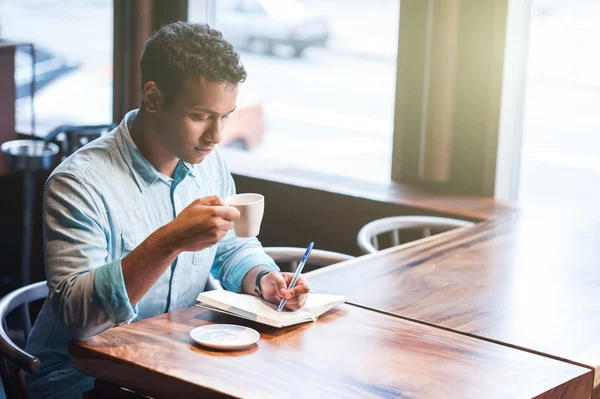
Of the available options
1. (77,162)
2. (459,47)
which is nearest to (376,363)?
(77,162)

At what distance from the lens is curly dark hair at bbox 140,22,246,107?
1.91 metres

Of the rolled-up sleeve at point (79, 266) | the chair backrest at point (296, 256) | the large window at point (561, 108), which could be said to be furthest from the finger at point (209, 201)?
the large window at point (561, 108)

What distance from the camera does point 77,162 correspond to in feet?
6.39

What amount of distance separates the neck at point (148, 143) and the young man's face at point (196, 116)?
7cm

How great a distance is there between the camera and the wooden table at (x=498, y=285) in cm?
199

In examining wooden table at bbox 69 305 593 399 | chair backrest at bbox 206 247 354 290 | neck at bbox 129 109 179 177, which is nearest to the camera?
wooden table at bbox 69 305 593 399

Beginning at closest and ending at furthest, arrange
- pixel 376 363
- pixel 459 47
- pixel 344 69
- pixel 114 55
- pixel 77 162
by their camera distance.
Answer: pixel 376 363 → pixel 77 162 → pixel 459 47 → pixel 344 69 → pixel 114 55

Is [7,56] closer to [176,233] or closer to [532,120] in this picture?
[532,120]

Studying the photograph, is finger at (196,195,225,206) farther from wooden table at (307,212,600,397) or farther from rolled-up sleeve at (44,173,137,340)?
wooden table at (307,212,600,397)

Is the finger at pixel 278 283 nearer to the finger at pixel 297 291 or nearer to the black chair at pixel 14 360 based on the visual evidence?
the finger at pixel 297 291

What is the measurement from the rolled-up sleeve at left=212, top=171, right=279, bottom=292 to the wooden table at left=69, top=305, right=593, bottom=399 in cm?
28

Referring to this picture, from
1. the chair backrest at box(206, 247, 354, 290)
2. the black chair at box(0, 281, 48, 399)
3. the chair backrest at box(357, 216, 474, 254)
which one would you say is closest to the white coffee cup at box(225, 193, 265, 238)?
the black chair at box(0, 281, 48, 399)

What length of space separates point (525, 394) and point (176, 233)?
28.8 inches

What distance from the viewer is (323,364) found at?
1714mm
